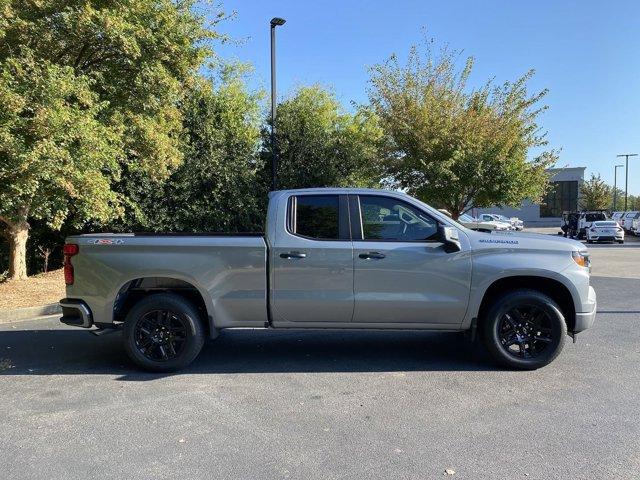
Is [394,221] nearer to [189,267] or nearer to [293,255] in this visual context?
[293,255]

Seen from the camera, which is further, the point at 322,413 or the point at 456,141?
the point at 456,141

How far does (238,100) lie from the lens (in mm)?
21344

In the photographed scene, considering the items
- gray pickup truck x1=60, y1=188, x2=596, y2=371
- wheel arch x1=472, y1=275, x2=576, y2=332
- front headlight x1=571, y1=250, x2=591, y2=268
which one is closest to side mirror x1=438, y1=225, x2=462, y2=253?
gray pickup truck x1=60, y1=188, x2=596, y2=371

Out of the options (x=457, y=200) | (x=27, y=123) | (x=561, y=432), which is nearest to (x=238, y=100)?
(x=457, y=200)

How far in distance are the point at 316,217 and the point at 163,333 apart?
2017 millimetres

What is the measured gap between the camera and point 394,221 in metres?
5.52

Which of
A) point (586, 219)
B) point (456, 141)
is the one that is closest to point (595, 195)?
point (586, 219)

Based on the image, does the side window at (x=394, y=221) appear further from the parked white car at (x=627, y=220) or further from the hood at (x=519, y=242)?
the parked white car at (x=627, y=220)

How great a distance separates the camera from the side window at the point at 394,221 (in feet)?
18.0

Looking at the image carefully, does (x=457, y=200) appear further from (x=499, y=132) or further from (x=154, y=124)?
(x=154, y=124)

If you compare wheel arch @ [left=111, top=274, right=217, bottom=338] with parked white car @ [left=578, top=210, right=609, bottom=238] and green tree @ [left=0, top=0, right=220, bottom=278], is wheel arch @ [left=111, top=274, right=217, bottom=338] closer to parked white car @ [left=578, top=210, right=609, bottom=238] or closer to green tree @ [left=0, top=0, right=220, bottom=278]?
green tree @ [left=0, top=0, right=220, bottom=278]

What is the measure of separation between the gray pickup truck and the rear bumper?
2 centimetres

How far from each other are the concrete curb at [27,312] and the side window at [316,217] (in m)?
5.64

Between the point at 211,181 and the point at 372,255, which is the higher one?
the point at 211,181
